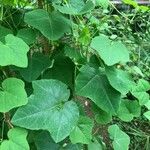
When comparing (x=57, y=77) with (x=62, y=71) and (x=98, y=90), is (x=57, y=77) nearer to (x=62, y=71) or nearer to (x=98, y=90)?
(x=62, y=71)

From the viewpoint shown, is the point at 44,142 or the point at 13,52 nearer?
the point at 13,52

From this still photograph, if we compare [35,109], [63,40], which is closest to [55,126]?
[35,109]

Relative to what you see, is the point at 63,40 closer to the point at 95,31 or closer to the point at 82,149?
the point at 95,31

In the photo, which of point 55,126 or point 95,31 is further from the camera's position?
point 95,31

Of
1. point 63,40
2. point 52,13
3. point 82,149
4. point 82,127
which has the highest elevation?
point 52,13

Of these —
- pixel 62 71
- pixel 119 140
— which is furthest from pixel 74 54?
pixel 119 140

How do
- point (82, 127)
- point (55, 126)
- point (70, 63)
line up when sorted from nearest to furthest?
point (55, 126) → point (82, 127) → point (70, 63)

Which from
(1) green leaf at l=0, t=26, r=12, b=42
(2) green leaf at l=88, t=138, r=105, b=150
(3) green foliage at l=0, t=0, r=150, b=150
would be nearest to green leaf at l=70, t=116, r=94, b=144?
(3) green foliage at l=0, t=0, r=150, b=150
